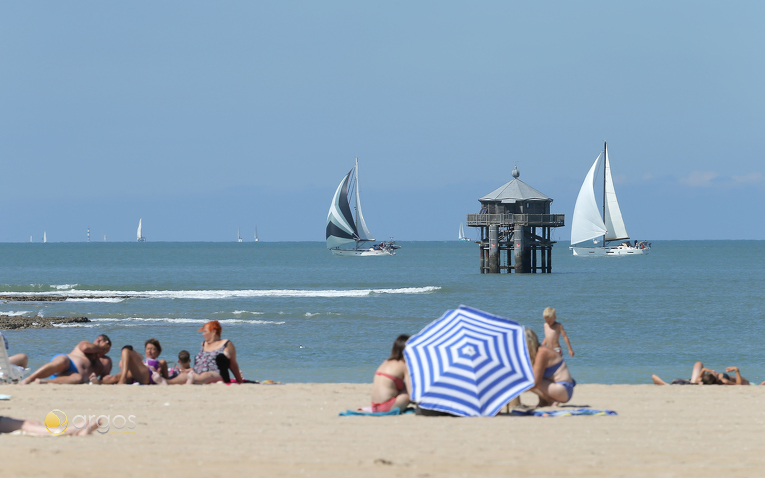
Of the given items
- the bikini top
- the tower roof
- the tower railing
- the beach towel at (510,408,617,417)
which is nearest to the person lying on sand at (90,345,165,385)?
the bikini top

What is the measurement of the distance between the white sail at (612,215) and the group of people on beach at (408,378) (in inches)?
2754

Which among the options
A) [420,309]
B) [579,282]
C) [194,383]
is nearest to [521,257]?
[579,282]

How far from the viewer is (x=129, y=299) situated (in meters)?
36.1

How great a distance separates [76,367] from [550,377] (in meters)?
6.09

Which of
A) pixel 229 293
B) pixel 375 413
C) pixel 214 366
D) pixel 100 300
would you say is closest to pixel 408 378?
pixel 375 413

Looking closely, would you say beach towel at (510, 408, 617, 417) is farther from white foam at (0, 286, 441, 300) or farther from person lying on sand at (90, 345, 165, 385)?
white foam at (0, 286, 441, 300)

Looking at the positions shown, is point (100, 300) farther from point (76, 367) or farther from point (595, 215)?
point (595, 215)

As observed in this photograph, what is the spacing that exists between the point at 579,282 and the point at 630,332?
27.2 metres

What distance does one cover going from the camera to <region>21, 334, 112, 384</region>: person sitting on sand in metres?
10.6

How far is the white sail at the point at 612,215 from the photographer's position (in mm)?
76688

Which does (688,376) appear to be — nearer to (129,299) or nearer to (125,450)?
(125,450)

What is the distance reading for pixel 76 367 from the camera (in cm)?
1071

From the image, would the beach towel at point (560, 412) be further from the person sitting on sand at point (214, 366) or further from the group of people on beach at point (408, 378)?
the person sitting on sand at point (214, 366)

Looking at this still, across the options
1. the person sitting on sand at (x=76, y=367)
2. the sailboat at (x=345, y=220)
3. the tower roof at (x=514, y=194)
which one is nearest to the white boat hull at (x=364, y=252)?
the sailboat at (x=345, y=220)
